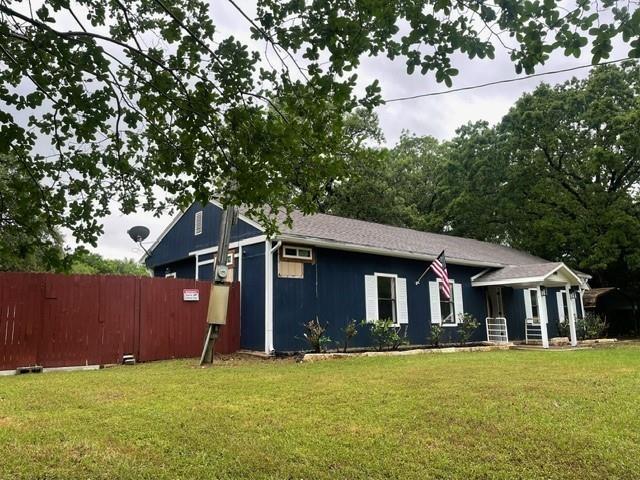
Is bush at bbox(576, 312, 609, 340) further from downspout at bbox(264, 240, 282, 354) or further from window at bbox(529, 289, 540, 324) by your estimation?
downspout at bbox(264, 240, 282, 354)

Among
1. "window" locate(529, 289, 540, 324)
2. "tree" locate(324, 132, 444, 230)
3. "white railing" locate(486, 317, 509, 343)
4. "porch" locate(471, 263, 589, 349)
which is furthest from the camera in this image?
"tree" locate(324, 132, 444, 230)

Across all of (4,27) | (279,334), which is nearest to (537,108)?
(279,334)

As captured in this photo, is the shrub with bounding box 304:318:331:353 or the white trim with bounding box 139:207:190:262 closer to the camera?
the shrub with bounding box 304:318:331:353

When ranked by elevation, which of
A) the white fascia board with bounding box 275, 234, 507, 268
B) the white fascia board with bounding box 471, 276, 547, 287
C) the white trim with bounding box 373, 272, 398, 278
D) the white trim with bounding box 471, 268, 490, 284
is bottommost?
the white fascia board with bounding box 471, 276, 547, 287

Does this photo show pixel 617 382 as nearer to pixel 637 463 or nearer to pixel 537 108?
pixel 637 463

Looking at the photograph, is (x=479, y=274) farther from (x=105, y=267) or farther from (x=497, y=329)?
(x=105, y=267)

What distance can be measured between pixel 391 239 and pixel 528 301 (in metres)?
6.07

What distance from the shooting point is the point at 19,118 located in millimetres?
4105

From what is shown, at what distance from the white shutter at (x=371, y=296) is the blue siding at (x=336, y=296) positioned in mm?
120

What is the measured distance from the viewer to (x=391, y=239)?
48.8 ft

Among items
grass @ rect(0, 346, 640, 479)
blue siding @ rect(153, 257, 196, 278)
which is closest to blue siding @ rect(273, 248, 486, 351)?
grass @ rect(0, 346, 640, 479)

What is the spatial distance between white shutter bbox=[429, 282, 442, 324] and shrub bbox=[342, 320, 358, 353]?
2.95 metres

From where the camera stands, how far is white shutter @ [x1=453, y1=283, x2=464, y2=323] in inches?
587

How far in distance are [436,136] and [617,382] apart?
2845 cm
